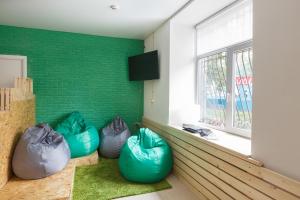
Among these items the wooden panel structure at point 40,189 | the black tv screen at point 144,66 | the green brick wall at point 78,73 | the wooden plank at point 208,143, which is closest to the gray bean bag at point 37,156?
the wooden panel structure at point 40,189

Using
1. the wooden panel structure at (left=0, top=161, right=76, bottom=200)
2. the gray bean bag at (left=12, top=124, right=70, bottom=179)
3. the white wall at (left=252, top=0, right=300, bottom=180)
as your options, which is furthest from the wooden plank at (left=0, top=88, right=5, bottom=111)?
the white wall at (left=252, top=0, right=300, bottom=180)

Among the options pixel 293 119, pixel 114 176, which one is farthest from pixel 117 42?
pixel 293 119

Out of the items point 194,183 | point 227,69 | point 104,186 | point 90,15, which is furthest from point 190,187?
point 90,15

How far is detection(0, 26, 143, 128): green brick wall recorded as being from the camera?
11.7 feet

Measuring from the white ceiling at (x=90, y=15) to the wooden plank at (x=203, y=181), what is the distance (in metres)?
2.25

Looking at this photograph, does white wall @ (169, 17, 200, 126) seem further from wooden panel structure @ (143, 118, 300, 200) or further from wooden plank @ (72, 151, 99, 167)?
wooden plank @ (72, 151, 99, 167)

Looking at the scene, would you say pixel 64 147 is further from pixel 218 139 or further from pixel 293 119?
pixel 293 119

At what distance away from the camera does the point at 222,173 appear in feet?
6.12

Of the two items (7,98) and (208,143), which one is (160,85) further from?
(7,98)

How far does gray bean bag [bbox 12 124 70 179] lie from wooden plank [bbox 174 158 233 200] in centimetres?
159

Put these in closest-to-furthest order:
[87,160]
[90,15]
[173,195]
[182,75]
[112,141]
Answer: [173,195] → [90,15] → [182,75] → [87,160] → [112,141]

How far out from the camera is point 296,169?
1.22 metres

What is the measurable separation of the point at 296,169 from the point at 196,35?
2495mm

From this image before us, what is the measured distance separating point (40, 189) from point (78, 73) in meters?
2.42
